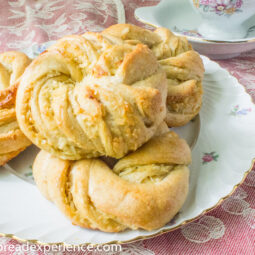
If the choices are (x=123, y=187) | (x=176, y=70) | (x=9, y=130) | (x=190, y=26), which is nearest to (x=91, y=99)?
(x=123, y=187)

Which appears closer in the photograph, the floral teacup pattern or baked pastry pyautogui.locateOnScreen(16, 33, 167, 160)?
baked pastry pyautogui.locateOnScreen(16, 33, 167, 160)

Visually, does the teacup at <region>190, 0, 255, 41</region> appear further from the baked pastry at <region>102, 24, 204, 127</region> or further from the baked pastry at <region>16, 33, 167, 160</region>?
the baked pastry at <region>16, 33, 167, 160</region>

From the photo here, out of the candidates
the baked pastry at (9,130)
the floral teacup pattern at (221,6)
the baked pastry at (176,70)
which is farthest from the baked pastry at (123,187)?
the floral teacup pattern at (221,6)

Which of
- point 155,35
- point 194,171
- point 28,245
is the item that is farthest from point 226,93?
point 28,245

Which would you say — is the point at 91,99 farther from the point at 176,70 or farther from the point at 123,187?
the point at 176,70

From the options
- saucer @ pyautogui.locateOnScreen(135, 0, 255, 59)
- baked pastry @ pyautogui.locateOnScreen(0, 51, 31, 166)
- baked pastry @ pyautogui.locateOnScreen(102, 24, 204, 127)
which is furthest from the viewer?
→ saucer @ pyautogui.locateOnScreen(135, 0, 255, 59)

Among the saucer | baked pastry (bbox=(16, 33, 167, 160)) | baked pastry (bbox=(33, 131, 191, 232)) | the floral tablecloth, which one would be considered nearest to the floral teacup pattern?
the saucer
